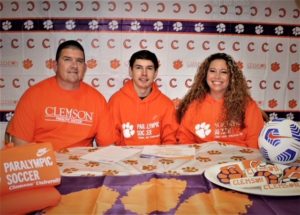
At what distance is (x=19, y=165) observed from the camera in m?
0.93

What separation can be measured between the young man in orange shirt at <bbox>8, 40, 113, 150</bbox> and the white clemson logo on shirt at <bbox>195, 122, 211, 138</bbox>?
62 cm

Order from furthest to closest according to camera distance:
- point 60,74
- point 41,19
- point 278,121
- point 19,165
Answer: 1. point 41,19
2. point 60,74
3. point 278,121
4. point 19,165

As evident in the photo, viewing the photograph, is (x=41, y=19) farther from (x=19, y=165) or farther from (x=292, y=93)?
(x=292, y=93)

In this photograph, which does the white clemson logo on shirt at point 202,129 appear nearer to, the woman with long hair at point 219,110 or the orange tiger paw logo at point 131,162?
the woman with long hair at point 219,110

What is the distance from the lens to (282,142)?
1.21m

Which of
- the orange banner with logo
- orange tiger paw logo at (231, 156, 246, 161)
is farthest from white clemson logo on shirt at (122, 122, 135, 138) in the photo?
the orange banner with logo

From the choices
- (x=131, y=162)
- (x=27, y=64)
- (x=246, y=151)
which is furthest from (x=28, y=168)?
(x=27, y=64)

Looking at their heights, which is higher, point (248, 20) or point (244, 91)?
point (248, 20)

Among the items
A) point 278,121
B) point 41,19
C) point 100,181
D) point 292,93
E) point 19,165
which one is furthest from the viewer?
point 292,93

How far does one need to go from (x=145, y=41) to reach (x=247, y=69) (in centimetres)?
96

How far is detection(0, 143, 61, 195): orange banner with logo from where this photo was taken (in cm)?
91

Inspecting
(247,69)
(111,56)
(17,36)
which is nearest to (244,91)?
(247,69)

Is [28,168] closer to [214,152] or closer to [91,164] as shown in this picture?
[91,164]

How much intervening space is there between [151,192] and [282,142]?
1.91 ft
